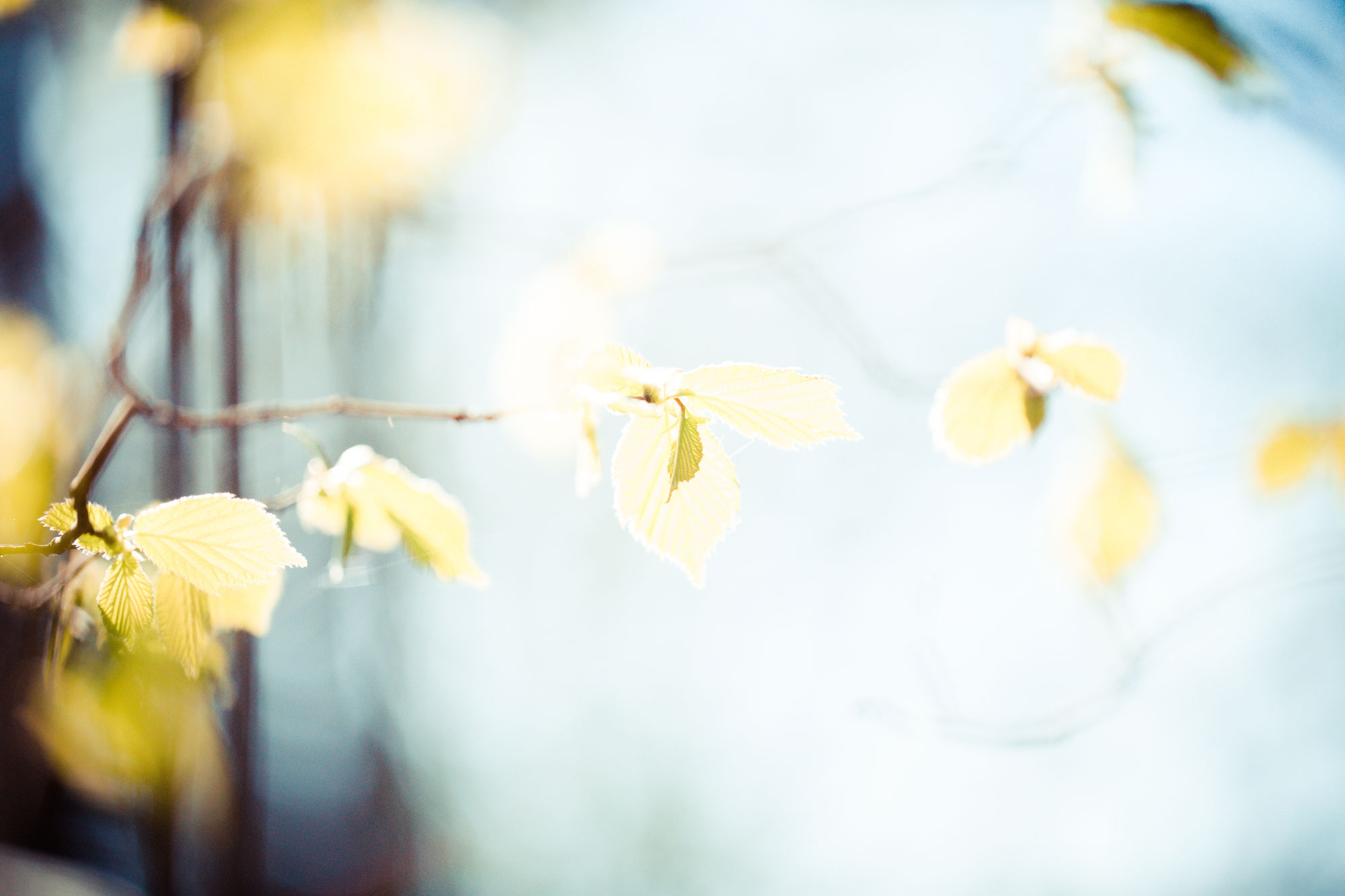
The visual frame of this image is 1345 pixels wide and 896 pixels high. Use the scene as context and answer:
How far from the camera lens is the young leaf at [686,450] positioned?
21cm

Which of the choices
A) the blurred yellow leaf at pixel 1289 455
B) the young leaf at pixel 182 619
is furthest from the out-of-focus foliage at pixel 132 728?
the blurred yellow leaf at pixel 1289 455

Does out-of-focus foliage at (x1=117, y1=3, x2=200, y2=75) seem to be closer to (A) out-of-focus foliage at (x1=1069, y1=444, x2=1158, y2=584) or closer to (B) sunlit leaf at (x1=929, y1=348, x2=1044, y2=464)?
(B) sunlit leaf at (x1=929, y1=348, x2=1044, y2=464)

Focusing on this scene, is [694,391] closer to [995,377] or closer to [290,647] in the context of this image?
[995,377]

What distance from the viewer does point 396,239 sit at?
4.75 feet

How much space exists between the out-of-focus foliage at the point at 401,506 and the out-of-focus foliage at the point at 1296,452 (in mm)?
811

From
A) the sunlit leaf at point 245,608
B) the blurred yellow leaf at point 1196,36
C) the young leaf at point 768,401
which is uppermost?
Result: the blurred yellow leaf at point 1196,36

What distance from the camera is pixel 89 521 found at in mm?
236

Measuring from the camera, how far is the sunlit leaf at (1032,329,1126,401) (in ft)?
0.99

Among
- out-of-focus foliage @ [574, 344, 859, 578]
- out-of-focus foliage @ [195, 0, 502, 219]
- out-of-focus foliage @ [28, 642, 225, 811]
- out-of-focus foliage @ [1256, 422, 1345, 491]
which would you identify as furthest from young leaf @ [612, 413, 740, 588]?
out-of-focus foliage @ [1256, 422, 1345, 491]

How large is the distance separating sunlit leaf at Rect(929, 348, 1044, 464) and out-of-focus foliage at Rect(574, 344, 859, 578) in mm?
107

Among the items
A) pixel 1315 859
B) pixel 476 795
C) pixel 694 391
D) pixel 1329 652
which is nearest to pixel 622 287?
pixel 694 391

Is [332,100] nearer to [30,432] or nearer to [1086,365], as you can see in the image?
[30,432]

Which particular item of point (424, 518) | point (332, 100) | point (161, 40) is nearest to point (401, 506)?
point (424, 518)

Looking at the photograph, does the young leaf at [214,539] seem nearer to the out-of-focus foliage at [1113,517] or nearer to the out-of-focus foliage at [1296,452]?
the out-of-focus foliage at [1113,517]
